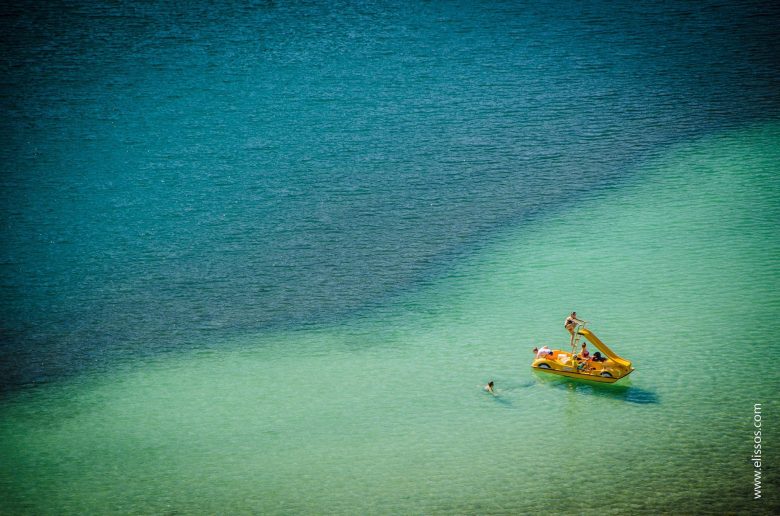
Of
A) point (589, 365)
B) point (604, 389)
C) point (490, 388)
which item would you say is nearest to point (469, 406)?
point (490, 388)

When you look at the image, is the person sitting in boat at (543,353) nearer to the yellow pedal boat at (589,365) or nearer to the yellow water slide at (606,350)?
the yellow pedal boat at (589,365)

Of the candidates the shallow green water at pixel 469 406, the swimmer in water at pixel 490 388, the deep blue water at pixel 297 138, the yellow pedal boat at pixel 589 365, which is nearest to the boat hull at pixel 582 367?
the yellow pedal boat at pixel 589 365

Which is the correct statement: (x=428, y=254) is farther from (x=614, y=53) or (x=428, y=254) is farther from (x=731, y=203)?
(x=614, y=53)

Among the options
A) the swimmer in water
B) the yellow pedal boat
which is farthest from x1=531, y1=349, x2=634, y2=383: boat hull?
the swimmer in water

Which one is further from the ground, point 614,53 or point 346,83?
point 614,53

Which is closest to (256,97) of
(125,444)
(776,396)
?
(125,444)
